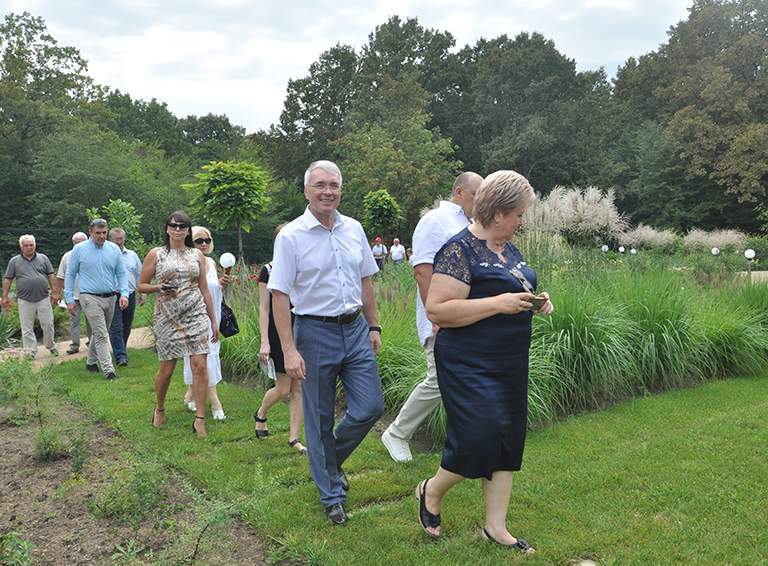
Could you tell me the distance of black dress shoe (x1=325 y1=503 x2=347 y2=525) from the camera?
3.44m

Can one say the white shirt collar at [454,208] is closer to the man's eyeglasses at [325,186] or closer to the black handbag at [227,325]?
the man's eyeglasses at [325,186]

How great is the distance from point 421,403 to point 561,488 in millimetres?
1075

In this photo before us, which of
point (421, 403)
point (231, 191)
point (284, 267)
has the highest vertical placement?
point (231, 191)

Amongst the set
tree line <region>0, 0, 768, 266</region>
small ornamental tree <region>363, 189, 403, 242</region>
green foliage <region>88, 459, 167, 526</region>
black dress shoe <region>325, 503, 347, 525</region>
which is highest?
tree line <region>0, 0, 768, 266</region>

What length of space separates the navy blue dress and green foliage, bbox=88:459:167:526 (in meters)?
1.80

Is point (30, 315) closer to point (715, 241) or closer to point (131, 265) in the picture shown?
point (131, 265)

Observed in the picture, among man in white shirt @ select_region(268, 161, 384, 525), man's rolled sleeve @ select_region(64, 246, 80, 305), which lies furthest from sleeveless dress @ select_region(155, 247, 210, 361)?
man's rolled sleeve @ select_region(64, 246, 80, 305)

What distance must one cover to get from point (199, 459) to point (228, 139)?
2156 inches

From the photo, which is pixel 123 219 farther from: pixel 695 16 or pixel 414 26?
pixel 414 26

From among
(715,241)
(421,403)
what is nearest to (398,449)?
(421,403)

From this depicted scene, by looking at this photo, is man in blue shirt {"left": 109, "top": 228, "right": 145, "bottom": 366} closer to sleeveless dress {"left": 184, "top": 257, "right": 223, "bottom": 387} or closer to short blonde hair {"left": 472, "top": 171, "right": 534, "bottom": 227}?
sleeveless dress {"left": 184, "top": 257, "right": 223, "bottom": 387}

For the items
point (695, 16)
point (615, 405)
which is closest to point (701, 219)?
point (695, 16)

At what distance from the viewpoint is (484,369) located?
9.39 feet

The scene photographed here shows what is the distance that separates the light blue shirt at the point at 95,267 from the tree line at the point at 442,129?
1609cm
